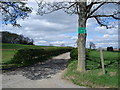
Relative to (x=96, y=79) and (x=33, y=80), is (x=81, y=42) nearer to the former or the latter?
(x=96, y=79)

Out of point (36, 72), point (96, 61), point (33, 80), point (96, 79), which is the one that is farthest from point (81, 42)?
point (36, 72)

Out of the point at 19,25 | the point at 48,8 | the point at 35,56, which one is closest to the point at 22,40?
the point at 35,56

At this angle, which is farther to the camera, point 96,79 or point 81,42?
point 81,42

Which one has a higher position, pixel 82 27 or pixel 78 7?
pixel 78 7

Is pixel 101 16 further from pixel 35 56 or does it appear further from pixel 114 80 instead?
pixel 35 56

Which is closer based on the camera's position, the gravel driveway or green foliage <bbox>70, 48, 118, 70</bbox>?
the gravel driveway

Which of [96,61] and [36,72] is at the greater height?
[96,61]

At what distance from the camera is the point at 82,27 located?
678cm

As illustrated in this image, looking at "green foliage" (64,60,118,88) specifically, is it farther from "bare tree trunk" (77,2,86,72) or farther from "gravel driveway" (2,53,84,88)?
"bare tree trunk" (77,2,86,72)

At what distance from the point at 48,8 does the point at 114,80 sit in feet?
14.5

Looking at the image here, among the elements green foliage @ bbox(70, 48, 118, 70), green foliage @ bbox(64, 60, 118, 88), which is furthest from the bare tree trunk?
green foliage @ bbox(70, 48, 118, 70)

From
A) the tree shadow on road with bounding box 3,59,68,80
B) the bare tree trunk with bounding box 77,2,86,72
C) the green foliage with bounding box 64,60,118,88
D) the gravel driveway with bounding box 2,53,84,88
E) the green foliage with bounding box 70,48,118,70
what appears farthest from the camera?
the green foliage with bounding box 70,48,118,70

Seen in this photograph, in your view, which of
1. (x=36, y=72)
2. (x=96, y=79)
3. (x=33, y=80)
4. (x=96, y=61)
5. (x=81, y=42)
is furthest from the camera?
(x=96, y=61)

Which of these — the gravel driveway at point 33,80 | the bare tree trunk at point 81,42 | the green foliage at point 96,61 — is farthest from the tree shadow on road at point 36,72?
the green foliage at point 96,61
